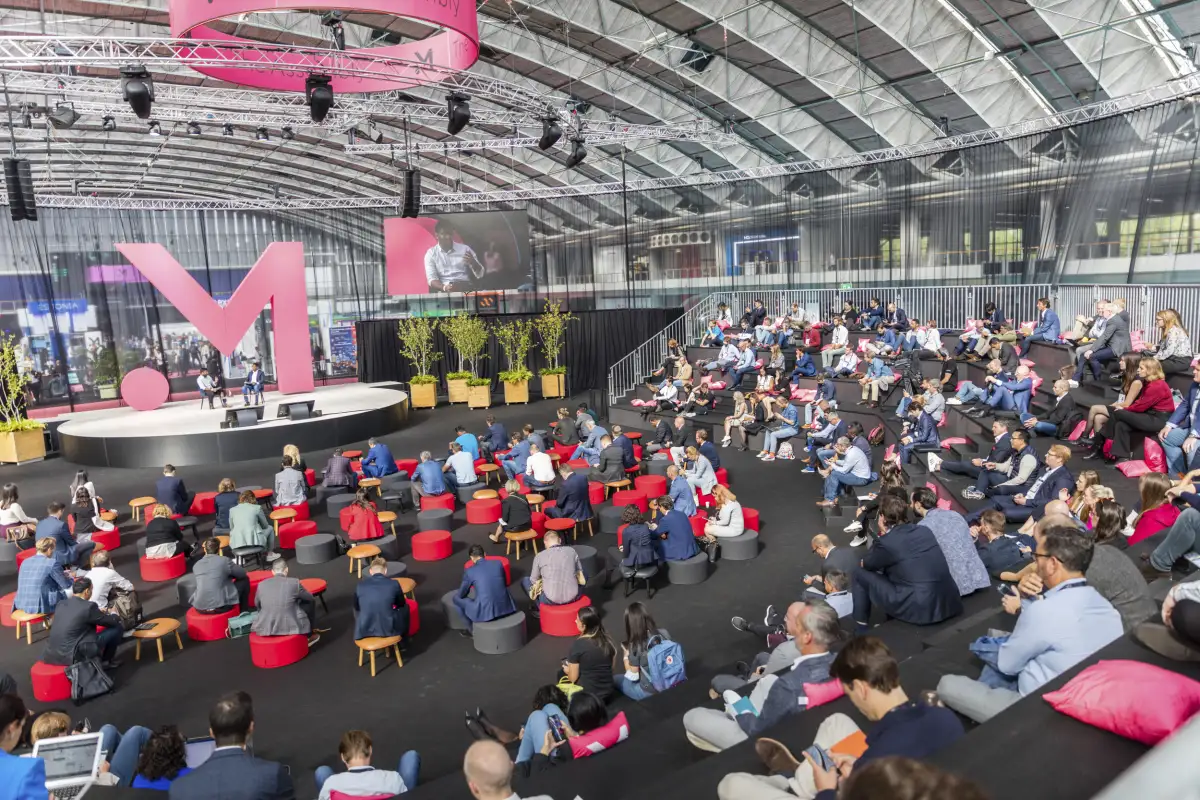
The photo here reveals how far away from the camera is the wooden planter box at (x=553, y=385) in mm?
21812

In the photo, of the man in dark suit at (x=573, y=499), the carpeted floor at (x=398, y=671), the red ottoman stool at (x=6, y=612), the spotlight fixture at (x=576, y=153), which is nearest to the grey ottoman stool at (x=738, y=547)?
the carpeted floor at (x=398, y=671)

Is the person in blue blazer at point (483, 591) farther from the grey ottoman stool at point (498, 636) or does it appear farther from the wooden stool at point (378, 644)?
the wooden stool at point (378, 644)

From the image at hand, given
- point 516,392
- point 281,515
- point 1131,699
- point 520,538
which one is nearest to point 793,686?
point 1131,699

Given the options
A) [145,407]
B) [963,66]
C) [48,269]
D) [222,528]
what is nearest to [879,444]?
[963,66]

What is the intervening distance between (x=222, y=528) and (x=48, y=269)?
16.6 metres

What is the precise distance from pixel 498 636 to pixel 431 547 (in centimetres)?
271

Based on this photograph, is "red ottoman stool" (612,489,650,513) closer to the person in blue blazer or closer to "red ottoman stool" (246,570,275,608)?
the person in blue blazer

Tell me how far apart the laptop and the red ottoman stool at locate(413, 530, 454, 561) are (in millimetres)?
5118

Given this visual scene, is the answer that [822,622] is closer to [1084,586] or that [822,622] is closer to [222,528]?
[1084,586]

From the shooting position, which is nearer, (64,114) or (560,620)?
(560,620)

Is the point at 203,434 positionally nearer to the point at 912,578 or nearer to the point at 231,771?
the point at 231,771

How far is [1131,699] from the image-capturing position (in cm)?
246

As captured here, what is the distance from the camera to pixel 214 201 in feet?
71.7

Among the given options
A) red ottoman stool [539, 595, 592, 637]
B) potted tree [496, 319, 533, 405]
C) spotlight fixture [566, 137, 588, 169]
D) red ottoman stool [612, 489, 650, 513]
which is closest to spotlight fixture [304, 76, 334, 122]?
spotlight fixture [566, 137, 588, 169]
